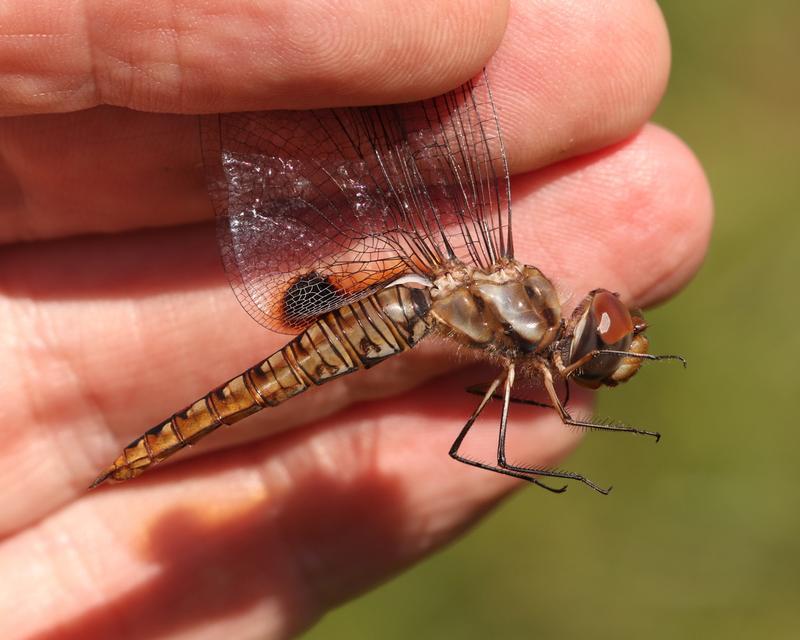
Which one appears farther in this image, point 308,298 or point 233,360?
point 233,360

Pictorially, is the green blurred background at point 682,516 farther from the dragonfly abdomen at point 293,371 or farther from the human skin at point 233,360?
the dragonfly abdomen at point 293,371

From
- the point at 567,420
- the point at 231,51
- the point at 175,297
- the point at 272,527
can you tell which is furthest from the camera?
the point at 272,527

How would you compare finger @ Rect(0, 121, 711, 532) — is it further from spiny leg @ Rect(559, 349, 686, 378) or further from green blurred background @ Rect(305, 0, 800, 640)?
green blurred background @ Rect(305, 0, 800, 640)

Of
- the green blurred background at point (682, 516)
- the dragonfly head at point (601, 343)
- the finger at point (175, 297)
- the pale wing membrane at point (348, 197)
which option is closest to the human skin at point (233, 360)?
the finger at point (175, 297)

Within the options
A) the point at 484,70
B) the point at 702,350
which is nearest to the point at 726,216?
the point at 702,350

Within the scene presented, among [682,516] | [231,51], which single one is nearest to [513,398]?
[231,51]

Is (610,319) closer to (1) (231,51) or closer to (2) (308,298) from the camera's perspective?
(2) (308,298)

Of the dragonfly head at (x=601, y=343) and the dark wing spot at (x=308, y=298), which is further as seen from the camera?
the dark wing spot at (x=308, y=298)
